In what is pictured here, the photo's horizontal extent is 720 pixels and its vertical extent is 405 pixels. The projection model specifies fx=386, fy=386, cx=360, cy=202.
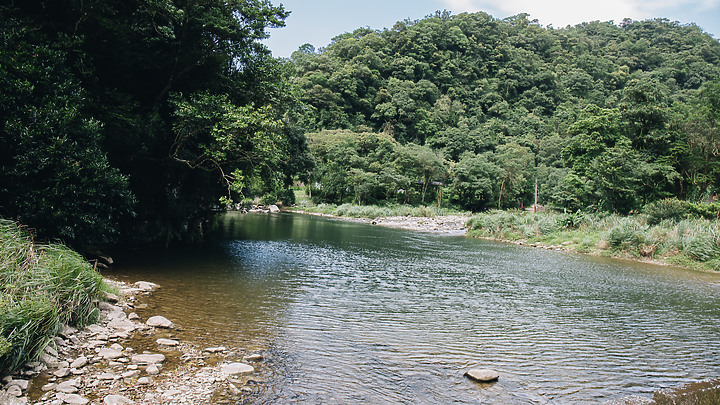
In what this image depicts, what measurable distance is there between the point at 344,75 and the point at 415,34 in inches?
1343

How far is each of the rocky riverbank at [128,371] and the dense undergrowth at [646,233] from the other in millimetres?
22715

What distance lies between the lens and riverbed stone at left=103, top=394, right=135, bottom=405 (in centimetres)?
440

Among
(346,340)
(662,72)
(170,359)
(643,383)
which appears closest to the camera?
(170,359)

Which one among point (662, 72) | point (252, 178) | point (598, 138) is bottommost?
point (252, 178)

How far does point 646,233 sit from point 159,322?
24730 mm

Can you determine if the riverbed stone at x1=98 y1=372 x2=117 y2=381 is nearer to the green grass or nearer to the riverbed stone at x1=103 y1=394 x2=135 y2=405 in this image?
the riverbed stone at x1=103 y1=394 x2=135 y2=405

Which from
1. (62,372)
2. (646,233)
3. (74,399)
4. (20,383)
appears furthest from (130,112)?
(646,233)

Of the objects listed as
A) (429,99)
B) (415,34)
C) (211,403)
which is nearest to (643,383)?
(211,403)

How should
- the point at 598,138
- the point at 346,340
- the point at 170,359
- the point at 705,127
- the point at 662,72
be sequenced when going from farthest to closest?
the point at 662,72 < the point at 598,138 < the point at 705,127 < the point at 346,340 < the point at 170,359

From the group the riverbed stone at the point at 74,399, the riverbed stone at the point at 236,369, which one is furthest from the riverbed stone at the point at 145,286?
the riverbed stone at the point at 74,399

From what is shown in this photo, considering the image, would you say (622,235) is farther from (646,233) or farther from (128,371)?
(128,371)

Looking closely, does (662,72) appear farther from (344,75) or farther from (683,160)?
(683,160)

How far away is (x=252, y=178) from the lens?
1644 centimetres

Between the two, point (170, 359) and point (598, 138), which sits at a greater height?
point (598, 138)
